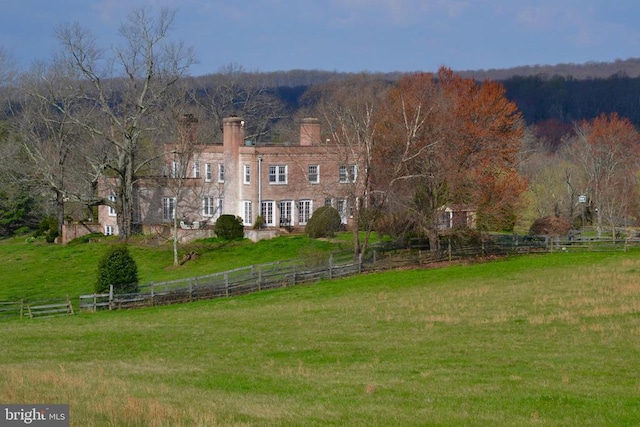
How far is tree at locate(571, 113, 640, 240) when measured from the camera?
69.4 metres

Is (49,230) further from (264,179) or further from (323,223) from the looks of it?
(323,223)

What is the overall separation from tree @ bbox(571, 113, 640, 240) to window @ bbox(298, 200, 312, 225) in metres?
20.3

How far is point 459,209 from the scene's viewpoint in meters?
54.6

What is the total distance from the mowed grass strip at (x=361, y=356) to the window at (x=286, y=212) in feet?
58.1

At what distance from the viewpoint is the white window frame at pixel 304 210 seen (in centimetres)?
6506

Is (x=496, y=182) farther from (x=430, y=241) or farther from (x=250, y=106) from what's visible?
(x=250, y=106)

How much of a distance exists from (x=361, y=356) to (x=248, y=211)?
38.7 meters

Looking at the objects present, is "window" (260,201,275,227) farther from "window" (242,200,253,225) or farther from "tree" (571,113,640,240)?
"tree" (571,113,640,240)

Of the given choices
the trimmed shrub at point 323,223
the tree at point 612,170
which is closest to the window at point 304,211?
the trimmed shrub at point 323,223

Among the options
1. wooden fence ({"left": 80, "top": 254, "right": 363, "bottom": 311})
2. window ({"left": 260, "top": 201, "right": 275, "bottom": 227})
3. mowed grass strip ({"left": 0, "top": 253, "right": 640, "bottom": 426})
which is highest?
window ({"left": 260, "top": 201, "right": 275, "bottom": 227})

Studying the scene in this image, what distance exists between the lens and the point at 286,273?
48.5 meters

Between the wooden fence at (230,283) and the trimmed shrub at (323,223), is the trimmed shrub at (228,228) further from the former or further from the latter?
the wooden fence at (230,283)

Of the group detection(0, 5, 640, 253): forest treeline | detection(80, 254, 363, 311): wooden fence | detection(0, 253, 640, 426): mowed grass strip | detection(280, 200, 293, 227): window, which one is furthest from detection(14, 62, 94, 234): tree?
detection(0, 253, 640, 426): mowed grass strip

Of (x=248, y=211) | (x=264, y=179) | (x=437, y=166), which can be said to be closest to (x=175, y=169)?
(x=248, y=211)
